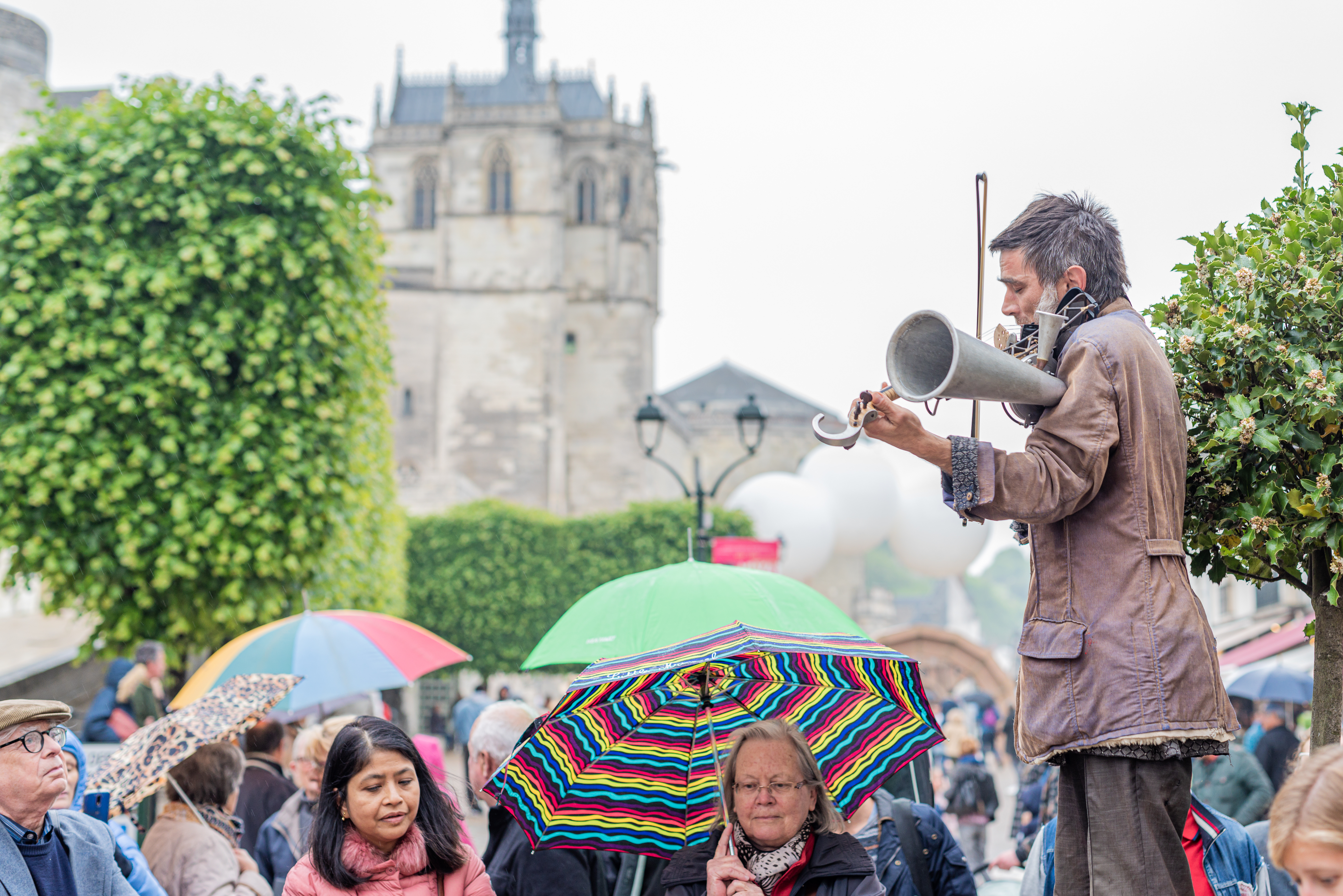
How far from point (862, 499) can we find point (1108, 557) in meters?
30.9

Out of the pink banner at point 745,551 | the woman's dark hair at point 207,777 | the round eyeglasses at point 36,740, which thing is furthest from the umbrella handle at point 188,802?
the pink banner at point 745,551

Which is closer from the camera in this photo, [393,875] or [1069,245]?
[1069,245]

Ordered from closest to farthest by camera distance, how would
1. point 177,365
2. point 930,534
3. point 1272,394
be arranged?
1. point 1272,394
2. point 177,365
3. point 930,534

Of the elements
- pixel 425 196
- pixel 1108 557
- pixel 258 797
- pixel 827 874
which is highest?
pixel 425 196

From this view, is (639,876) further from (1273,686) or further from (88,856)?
(1273,686)

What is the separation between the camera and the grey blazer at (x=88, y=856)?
3.99 metres

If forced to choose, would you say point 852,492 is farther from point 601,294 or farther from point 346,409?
point 601,294

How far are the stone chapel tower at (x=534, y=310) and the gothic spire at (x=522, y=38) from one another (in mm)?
4442

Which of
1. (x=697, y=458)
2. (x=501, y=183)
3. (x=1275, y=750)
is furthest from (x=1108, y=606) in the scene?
(x=501, y=183)

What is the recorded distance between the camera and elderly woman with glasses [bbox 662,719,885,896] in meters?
3.64

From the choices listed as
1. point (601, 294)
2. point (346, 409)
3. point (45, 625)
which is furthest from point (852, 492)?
point (601, 294)

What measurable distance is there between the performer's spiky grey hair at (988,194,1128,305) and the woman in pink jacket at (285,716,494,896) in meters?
2.39

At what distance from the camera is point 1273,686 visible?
11.5 metres

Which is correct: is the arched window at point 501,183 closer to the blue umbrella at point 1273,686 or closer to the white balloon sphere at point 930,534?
the white balloon sphere at point 930,534
